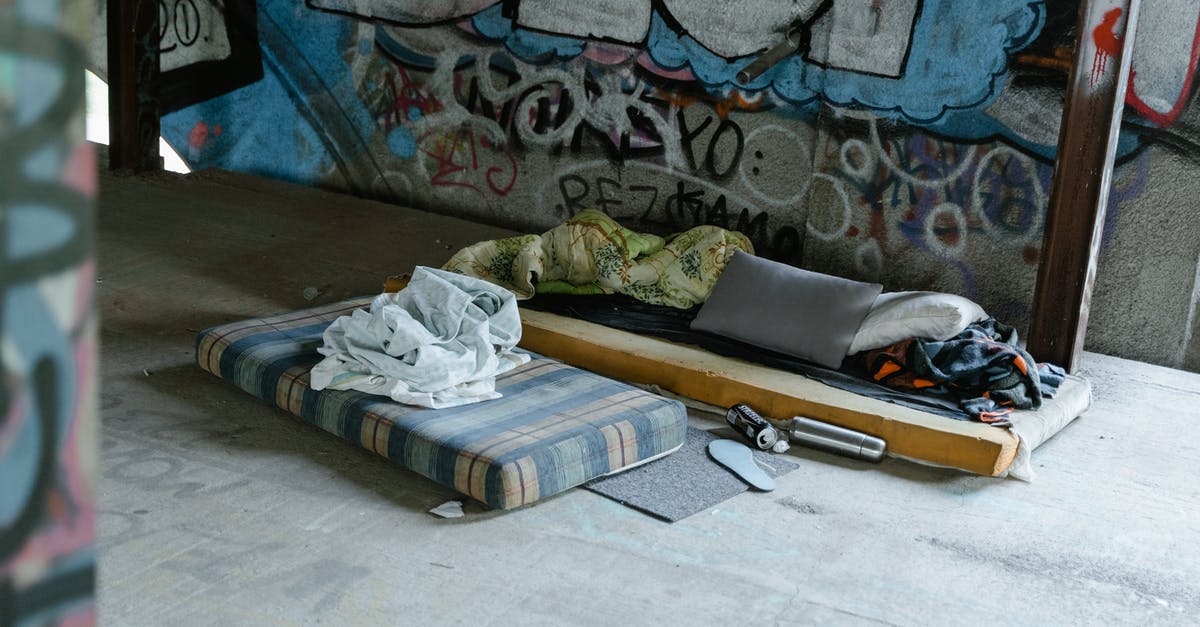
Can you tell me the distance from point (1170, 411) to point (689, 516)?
271cm

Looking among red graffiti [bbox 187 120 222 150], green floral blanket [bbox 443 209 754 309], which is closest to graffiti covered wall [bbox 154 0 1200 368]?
red graffiti [bbox 187 120 222 150]

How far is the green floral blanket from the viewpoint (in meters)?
5.95

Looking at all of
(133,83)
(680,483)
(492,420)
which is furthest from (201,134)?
(680,483)

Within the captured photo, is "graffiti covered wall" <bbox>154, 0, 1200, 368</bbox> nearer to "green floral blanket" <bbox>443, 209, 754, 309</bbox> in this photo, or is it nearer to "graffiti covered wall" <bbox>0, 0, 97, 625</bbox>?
"green floral blanket" <bbox>443, 209, 754, 309</bbox>

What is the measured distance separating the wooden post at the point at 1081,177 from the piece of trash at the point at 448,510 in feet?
10.1

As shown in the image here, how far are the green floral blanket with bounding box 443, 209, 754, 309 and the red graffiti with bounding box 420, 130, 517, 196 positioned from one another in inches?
68.5

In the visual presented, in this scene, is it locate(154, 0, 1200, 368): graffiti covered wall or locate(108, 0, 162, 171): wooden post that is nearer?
locate(154, 0, 1200, 368): graffiti covered wall

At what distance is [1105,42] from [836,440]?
226cm

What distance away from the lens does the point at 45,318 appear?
1432mm

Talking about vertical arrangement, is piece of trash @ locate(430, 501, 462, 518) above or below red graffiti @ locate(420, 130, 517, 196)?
below

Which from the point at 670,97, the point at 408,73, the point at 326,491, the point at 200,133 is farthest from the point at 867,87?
the point at 200,133

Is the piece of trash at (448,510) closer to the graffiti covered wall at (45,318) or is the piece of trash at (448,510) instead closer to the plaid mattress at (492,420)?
the plaid mattress at (492,420)

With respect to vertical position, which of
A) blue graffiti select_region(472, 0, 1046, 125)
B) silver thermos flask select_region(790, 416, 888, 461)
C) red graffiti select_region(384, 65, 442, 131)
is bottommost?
silver thermos flask select_region(790, 416, 888, 461)

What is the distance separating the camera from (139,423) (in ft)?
14.6
